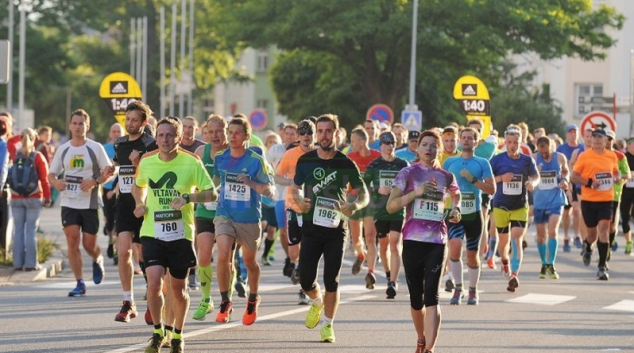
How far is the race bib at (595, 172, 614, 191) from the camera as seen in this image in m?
20.5

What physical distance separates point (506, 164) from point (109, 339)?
6995 mm

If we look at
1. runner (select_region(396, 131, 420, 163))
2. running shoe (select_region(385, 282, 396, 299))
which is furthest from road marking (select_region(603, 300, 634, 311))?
runner (select_region(396, 131, 420, 163))

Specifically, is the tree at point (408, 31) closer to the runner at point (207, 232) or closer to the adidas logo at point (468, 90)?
the adidas logo at point (468, 90)

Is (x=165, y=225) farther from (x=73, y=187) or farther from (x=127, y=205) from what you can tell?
(x=73, y=187)

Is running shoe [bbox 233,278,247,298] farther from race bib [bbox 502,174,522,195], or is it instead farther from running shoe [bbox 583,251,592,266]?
running shoe [bbox 583,251,592,266]

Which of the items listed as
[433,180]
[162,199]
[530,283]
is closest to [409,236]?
[433,180]

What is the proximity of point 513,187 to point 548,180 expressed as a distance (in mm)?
2584

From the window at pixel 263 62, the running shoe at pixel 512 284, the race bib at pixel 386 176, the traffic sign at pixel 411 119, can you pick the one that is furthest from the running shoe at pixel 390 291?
the window at pixel 263 62

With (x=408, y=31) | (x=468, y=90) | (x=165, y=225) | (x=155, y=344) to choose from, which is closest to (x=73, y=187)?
(x=165, y=225)

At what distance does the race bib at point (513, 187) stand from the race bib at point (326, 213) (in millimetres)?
5680

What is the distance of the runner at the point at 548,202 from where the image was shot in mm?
20188

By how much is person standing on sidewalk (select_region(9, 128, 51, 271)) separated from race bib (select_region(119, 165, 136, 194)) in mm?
4829

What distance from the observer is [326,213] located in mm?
12648

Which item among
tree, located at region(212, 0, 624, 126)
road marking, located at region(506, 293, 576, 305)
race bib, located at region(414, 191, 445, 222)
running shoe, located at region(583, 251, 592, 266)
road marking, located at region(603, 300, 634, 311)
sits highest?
tree, located at region(212, 0, 624, 126)
